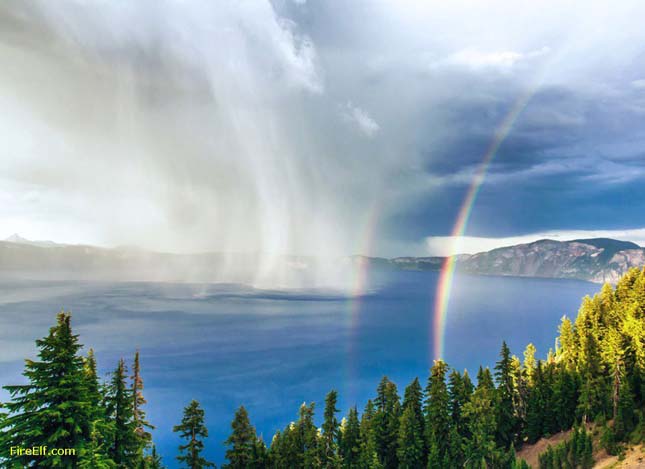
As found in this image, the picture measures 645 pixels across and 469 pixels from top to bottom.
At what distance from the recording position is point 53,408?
1302 centimetres

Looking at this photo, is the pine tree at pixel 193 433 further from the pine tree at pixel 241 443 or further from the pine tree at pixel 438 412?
the pine tree at pixel 438 412

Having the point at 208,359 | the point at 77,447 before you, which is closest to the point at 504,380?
the point at 77,447

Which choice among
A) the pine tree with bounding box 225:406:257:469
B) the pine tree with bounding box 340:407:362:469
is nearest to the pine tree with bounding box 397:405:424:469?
the pine tree with bounding box 340:407:362:469

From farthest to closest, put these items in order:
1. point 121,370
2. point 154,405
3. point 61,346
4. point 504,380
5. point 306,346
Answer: point 306,346 → point 154,405 → point 504,380 → point 121,370 → point 61,346

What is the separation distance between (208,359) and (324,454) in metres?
140

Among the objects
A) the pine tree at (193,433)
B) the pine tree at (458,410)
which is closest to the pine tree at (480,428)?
the pine tree at (458,410)

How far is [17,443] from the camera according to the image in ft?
41.5

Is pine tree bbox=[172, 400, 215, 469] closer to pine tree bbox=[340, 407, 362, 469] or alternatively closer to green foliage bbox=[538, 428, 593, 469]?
pine tree bbox=[340, 407, 362, 469]

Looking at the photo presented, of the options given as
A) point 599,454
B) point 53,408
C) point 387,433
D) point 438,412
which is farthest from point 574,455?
point 53,408

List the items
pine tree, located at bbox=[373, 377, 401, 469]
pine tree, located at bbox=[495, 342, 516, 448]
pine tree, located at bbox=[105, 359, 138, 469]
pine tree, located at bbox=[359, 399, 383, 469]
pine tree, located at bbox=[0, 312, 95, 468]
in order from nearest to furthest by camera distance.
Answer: pine tree, located at bbox=[0, 312, 95, 468] → pine tree, located at bbox=[105, 359, 138, 469] → pine tree, located at bbox=[359, 399, 383, 469] → pine tree, located at bbox=[373, 377, 401, 469] → pine tree, located at bbox=[495, 342, 516, 448]

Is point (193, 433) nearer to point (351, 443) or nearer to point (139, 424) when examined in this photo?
point (139, 424)

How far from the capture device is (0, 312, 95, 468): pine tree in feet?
41.5

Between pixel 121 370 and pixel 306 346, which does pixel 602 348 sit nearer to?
pixel 121 370

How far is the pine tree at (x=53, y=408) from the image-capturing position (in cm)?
1264
